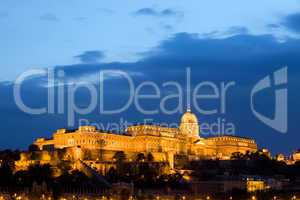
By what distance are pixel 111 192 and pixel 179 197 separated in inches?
193

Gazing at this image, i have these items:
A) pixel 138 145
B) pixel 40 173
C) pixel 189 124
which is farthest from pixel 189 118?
pixel 40 173

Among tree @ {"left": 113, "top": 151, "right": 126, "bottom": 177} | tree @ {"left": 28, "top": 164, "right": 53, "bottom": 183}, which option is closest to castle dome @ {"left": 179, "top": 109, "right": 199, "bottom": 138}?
tree @ {"left": 113, "top": 151, "right": 126, "bottom": 177}

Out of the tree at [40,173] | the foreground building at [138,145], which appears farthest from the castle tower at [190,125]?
the tree at [40,173]

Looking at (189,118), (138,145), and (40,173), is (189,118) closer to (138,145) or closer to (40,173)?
(138,145)

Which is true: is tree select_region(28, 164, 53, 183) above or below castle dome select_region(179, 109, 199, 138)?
below

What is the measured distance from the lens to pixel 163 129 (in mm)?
89062

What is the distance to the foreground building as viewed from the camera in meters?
72.4

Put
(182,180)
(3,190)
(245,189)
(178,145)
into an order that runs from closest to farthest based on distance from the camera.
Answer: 1. (3,190)
2. (245,189)
3. (182,180)
4. (178,145)

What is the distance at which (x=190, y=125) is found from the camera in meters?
98.2

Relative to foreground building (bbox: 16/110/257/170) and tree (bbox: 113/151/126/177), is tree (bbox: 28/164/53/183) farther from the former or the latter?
tree (bbox: 113/151/126/177)

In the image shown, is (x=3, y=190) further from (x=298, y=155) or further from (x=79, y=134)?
(x=298, y=155)

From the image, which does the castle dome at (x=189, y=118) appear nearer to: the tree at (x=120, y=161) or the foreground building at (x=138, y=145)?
the foreground building at (x=138, y=145)

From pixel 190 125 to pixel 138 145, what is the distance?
16841mm

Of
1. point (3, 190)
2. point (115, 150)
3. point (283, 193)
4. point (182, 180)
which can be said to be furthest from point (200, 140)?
point (3, 190)
